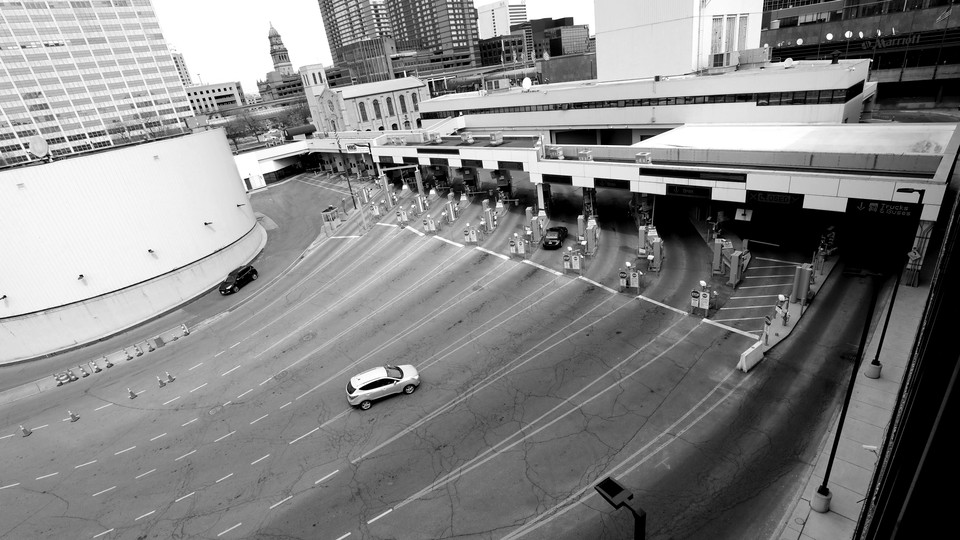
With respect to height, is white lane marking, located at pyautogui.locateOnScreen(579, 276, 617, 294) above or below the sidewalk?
below

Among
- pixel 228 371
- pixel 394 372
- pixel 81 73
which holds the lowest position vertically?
pixel 228 371

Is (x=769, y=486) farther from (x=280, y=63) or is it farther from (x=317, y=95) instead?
(x=280, y=63)

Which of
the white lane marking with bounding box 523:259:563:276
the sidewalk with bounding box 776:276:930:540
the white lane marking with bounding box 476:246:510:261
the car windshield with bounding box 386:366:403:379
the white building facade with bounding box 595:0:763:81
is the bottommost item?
the white lane marking with bounding box 523:259:563:276

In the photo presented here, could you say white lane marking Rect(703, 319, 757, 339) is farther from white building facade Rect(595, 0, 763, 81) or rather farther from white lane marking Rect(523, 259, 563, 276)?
white building facade Rect(595, 0, 763, 81)

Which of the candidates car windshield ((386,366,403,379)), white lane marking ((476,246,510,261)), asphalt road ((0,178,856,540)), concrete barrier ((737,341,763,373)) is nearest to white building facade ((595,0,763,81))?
asphalt road ((0,178,856,540))

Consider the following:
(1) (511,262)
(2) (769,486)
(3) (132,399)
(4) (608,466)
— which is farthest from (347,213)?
(2) (769,486)

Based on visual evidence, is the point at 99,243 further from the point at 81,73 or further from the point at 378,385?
the point at 81,73

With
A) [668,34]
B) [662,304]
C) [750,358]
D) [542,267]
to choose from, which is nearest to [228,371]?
[542,267]

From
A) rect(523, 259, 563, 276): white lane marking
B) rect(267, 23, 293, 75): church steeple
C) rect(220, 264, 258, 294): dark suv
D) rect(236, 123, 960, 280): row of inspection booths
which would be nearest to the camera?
rect(236, 123, 960, 280): row of inspection booths
